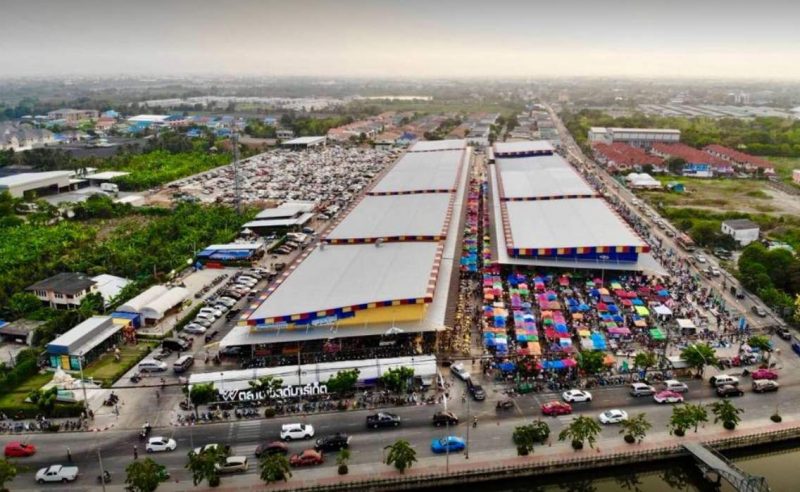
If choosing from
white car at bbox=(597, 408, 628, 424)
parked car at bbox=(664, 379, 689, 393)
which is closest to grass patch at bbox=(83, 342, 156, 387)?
white car at bbox=(597, 408, 628, 424)

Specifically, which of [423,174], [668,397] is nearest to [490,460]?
[668,397]

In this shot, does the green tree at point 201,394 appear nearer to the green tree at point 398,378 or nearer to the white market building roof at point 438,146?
the green tree at point 398,378

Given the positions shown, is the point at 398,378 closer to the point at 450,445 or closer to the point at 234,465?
the point at 450,445

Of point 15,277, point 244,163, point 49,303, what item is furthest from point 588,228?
point 244,163

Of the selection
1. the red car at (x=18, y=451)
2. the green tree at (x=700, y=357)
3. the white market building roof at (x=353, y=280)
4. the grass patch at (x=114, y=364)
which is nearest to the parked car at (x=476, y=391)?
the white market building roof at (x=353, y=280)

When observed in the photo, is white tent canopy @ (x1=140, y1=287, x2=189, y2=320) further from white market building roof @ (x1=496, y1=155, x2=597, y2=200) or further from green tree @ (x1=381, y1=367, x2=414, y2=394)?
white market building roof @ (x1=496, y1=155, x2=597, y2=200)
